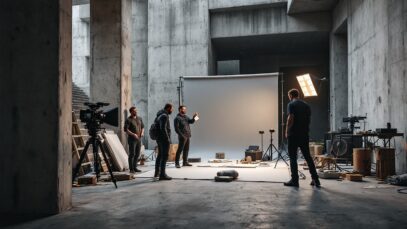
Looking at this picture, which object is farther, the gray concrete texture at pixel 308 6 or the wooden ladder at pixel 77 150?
the gray concrete texture at pixel 308 6

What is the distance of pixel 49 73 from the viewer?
13.0ft

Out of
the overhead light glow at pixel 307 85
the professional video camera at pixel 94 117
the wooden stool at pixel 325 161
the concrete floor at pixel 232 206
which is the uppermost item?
the overhead light glow at pixel 307 85

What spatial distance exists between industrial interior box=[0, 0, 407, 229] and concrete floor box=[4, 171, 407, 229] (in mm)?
32

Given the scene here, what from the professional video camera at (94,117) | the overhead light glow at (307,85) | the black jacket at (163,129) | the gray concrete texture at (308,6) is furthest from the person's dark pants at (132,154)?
the gray concrete texture at (308,6)

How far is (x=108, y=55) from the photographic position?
9.62 m

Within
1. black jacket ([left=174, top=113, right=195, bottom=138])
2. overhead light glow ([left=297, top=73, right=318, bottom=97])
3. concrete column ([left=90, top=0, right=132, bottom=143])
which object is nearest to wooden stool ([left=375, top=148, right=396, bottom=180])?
overhead light glow ([left=297, top=73, right=318, bottom=97])

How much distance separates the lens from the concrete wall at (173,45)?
14.4 m

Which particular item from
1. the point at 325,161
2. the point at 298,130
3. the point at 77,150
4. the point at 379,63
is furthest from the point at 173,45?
the point at 298,130

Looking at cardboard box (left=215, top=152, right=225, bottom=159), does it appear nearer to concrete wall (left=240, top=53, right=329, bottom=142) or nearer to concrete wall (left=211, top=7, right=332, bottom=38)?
concrete wall (left=211, top=7, right=332, bottom=38)

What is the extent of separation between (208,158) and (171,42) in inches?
223

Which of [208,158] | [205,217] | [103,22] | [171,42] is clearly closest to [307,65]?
[171,42]

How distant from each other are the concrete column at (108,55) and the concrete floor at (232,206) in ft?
12.8

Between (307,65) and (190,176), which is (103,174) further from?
(307,65)

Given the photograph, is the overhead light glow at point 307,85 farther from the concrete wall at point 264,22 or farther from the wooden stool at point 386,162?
the wooden stool at point 386,162
